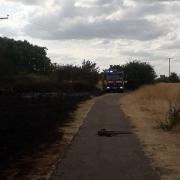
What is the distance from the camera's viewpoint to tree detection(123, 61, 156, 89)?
110 m

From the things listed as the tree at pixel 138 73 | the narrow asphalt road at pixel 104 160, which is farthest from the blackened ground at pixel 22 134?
the tree at pixel 138 73

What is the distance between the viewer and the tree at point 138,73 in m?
110

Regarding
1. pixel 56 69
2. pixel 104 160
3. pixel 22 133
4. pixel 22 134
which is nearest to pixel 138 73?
pixel 56 69

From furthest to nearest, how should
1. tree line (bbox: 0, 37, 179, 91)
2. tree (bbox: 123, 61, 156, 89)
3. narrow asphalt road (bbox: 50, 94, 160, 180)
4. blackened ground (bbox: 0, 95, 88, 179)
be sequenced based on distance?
tree (bbox: 123, 61, 156, 89) → tree line (bbox: 0, 37, 179, 91) → blackened ground (bbox: 0, 95, 88, 179) → narrow asphalt road (bbox: 50, 94, 160, 180)

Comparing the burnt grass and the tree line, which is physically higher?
the tree line

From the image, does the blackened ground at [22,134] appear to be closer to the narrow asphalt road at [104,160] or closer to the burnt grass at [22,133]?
the burnt grass at [22,133]

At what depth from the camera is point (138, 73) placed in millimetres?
110875

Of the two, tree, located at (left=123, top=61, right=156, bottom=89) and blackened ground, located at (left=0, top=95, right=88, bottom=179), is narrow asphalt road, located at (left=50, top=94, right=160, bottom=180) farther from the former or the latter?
tree, located at (left=123, top=61, right=156, bottom=89)

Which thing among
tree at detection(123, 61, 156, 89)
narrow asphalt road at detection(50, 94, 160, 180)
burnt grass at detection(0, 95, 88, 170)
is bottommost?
narrow asphalt road at detection(50, 94, 160, 180)

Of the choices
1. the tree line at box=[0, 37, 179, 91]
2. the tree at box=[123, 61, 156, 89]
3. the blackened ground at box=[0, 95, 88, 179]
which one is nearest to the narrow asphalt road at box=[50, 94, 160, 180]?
the blackened ground at box=[0, 95, 88, 179]

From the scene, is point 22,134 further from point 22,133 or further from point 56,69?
point 56,69

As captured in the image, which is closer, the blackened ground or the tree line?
the blackened ground

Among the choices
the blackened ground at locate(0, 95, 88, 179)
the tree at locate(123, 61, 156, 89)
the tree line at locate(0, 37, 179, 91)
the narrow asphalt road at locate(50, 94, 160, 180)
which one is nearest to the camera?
the narrow asphalt road at locate(50, 94, 160, 180)

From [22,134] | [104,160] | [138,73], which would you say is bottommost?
[104,160]
